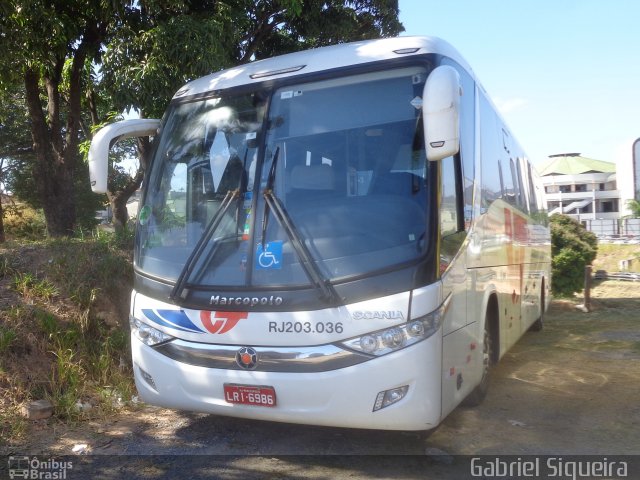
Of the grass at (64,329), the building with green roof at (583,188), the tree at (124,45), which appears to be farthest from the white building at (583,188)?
the grass at (64,329)

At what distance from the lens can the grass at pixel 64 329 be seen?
18.7 feet

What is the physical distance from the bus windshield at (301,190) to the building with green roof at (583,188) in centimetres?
6130

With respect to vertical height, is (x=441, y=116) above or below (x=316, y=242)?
above

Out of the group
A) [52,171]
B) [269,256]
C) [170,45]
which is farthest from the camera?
[52,171]

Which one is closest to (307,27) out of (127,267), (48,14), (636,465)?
(48,14)

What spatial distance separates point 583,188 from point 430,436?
69.5 m

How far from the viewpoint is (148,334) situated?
4.80 metres

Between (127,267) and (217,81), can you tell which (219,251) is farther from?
(127,267)

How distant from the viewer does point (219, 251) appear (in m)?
4.60

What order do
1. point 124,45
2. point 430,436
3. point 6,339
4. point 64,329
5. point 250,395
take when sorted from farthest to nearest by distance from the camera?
point 124,45 < point 64,329 < point 6,339 < point 430,436 < point 250,395

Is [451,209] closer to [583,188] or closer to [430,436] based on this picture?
[430,436]

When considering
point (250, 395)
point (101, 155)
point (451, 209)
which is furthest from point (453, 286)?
point (101, 155)

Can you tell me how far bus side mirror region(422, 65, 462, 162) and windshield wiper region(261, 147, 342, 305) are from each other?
1052mm

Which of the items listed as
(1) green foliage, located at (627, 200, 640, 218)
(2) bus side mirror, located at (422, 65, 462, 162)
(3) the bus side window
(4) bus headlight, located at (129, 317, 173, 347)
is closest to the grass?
(4) bus headlight, located at (129, 317, 173, 347)
